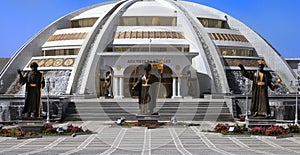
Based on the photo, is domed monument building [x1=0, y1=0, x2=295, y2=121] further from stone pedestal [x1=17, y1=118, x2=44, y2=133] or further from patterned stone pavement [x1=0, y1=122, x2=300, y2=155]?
patterned stone pavement [x1=0, y1=122, x2=300, y2=155]

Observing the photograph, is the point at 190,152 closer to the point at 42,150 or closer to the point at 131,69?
the point at 42,150

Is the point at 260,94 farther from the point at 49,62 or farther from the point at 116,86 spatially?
the point at 49,62

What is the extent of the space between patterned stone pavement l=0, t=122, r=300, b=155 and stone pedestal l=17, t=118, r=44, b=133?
1317 millimetres

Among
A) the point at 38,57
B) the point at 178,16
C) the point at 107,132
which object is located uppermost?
the point at 178,16

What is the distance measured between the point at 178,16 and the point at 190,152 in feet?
105

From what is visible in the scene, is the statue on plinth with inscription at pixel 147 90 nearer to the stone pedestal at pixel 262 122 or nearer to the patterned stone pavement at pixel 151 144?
the patterned stone pavement at pixel 151 144

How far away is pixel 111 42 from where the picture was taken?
150ft

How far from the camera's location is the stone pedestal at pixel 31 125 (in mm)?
22750

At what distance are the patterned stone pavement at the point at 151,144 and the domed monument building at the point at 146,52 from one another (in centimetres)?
1840

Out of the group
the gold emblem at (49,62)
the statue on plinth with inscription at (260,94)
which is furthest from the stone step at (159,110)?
the gold emblem at (49,62)

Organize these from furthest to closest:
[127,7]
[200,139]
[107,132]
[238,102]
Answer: [127,7] → [238,102] → [107,132] → [200,139]

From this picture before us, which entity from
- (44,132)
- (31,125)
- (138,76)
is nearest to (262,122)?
(44,132)

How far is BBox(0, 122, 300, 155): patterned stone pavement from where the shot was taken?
1755cm

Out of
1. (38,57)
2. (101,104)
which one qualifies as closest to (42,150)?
(101,104)
